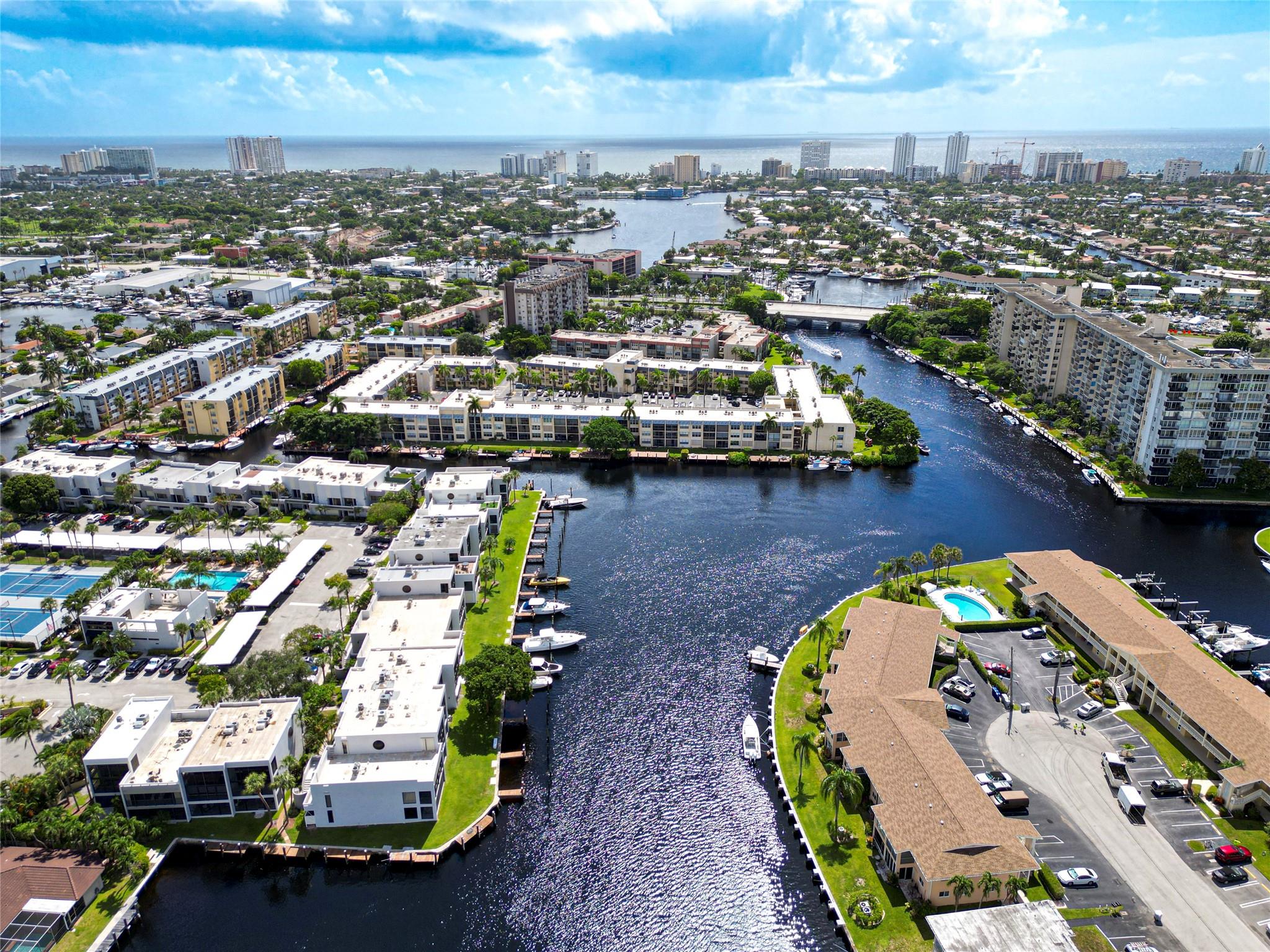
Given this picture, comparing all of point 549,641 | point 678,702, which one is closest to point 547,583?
point 549,641

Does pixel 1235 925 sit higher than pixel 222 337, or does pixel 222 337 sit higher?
pixel 222 337

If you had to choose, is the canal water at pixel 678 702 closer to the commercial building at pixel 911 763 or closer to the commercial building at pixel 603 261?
the commercial building at pixel 911 763

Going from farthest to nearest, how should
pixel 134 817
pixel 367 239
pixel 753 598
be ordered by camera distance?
pixel 367 239, pixel 753 598, pixel 134 817

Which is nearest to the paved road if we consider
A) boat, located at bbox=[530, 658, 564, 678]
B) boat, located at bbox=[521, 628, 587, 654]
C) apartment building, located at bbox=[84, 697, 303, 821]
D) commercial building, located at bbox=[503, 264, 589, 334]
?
boat, located at bbox=[530, 658, 564, 678]

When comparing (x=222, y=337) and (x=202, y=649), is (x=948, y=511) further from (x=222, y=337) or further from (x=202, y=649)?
(x=222, y=337)

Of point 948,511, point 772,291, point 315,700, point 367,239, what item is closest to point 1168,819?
point 948,511
